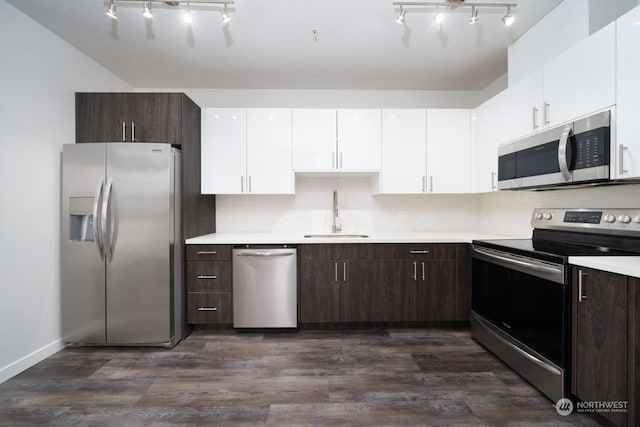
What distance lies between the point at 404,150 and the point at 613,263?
2061mm

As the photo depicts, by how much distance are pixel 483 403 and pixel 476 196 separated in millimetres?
2456

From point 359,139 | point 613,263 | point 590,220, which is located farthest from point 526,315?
point 359,139

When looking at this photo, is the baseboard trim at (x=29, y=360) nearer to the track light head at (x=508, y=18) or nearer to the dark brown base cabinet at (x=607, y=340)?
the dark brown base cabinet at (x=607, y=340)

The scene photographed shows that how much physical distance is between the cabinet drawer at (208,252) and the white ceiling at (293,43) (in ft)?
5.97

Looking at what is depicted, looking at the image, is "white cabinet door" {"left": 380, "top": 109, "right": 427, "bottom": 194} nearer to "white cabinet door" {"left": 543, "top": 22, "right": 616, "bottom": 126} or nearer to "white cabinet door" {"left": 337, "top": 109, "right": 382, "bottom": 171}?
"white cabinet door" {"left": 337, "top": 109, "right": 382, "bottom": 171}

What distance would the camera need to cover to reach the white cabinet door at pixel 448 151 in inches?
128

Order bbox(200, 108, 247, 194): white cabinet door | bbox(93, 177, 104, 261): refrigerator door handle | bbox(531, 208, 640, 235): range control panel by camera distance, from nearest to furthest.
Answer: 1. bbox(531, 208, 640, 235): range control panel
2. bbox(93, 177, 104, 261): refrigerator door handle
3. bbox(200, 108, 247, 194): white cabinet door

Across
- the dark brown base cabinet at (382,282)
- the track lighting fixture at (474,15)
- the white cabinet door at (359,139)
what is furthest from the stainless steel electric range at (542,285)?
the track lighting fixture at (474,15)

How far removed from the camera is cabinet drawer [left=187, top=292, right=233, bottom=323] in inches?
113

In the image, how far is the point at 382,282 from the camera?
2.94 m

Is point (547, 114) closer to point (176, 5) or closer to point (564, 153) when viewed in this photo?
point (564, 153)

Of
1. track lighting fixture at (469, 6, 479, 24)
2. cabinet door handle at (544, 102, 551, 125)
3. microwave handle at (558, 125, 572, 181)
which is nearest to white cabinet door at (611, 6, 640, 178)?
microwave handle at (558, 125, 572, 181)

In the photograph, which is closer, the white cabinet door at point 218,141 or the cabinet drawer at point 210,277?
the cabinet drawer at point 210,277

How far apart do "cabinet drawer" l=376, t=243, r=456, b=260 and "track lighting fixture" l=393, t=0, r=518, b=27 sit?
1.89 meters
